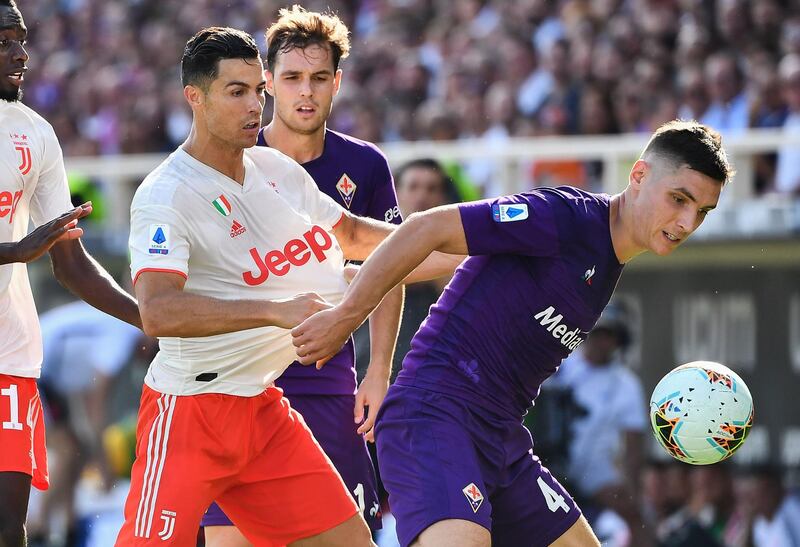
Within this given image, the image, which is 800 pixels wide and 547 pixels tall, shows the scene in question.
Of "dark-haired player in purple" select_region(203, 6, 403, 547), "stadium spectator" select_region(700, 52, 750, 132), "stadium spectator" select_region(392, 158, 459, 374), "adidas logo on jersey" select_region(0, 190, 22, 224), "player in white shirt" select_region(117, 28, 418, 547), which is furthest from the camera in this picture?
"stadium spectator" select_region(700, 52, 750, 132)

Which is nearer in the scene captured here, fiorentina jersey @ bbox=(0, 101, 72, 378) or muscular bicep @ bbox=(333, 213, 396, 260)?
fiorentina jersey @ bbox=(0, 101, 72, 378)

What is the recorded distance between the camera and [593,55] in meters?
13.9

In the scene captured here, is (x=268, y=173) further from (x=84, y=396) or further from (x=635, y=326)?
(x=84, y=396)

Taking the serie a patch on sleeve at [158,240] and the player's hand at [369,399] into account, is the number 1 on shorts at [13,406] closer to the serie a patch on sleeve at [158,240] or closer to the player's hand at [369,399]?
the serie a patch on sleeve at [158,240]

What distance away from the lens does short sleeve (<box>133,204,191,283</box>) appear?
17.3 feet

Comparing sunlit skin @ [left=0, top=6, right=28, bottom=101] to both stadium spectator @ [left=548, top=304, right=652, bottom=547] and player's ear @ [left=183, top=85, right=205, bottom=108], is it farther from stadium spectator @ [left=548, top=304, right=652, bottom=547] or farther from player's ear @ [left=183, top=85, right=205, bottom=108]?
stadium spectator @ [left=548, top=304, right=652, bottom=547]

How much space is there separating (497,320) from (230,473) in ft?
4.07

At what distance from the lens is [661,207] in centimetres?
547

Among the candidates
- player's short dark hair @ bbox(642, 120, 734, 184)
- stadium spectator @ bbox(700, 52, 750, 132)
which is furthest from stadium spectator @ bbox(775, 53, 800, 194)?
player's short dark hair @ bbox(642, 120, 734, 184)

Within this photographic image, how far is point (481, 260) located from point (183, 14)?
15148 millimetres

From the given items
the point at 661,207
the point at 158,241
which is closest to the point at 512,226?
the point at 661,207

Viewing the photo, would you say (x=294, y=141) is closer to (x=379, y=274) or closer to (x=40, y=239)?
(x=40, y=239)

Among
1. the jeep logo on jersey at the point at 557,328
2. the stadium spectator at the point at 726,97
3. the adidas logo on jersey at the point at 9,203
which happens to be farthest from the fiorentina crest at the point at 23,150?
the stadium spectator at the point at 726,97

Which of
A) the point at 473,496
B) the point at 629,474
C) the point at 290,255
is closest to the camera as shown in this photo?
the point at 473,496
